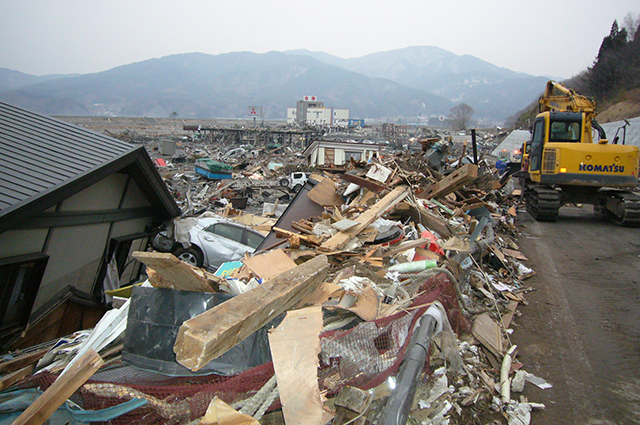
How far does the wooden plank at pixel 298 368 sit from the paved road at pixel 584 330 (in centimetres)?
256

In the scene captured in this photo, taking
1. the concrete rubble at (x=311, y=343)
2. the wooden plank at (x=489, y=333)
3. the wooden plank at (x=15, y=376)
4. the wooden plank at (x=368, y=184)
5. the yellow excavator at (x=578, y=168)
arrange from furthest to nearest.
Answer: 1. the yellow excavator at (x=578, y=168)
2. the wooden plank at (x=368, y=184)
3. the wooden plank at (x=489, y=333)
4. the wooden plank at (x=15, y=376)
5. the concrete rubble at (x=311, y=343)

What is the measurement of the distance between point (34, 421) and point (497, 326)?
5052mm

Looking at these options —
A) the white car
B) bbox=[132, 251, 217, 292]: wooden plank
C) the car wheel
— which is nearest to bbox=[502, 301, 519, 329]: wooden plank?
bbox=[132, 251, 217, 292]: wooden plank

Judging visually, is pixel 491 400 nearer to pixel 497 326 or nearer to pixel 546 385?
pixel 546 385

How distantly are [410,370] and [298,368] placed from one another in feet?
2.63

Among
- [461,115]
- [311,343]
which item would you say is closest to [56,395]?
[311,343]

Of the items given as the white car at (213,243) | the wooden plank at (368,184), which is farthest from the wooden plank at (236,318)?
the white car at (213,243)

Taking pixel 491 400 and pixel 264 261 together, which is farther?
pixel 264 261

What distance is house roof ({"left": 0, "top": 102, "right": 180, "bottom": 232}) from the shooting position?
185 inches

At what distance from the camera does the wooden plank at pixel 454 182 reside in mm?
9641

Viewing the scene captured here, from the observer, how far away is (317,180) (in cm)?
991

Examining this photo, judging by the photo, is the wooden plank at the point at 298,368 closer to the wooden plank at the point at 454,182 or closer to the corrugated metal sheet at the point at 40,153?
the corrugated metal sheet at the point at 40,153

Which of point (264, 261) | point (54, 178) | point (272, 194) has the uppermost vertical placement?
point (54, 178)

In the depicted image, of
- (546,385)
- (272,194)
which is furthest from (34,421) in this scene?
(272,194)
